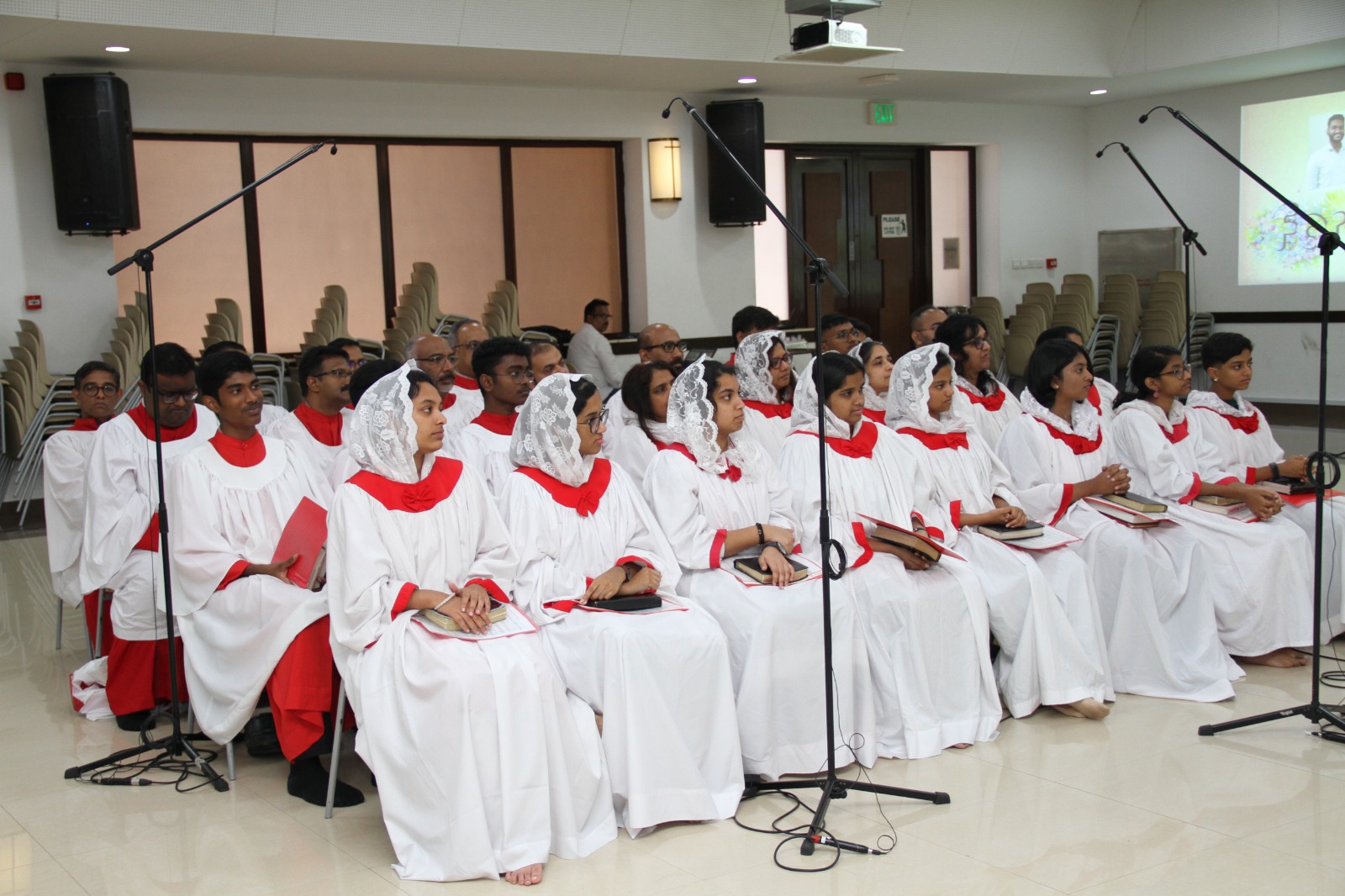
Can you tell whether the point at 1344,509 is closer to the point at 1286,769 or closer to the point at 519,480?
the point at 1286,769

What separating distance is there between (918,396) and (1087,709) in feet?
4.42

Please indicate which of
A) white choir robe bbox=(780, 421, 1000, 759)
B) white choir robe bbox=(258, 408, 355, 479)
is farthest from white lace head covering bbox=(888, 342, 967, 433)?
white choir robe bbox=(258, 408, 355, 479)

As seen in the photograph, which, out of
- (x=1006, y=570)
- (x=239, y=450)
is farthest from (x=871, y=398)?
(x=239, y=450)

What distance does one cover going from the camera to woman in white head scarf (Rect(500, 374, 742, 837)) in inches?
150

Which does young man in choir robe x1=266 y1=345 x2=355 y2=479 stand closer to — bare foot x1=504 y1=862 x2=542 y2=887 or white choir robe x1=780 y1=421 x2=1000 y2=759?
white choir robe x1=780 y1=421 x2=1000 y2=759

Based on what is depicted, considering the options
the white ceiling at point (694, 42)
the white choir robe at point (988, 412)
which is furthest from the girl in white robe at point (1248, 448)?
the white ceiling at point (694, 42)

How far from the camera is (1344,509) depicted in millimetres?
5562

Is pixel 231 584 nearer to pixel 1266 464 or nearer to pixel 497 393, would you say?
pixel 497 393

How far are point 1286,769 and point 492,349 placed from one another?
3.24 m

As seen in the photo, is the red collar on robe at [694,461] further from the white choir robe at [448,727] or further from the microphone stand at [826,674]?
the white choir robe at [448,727]

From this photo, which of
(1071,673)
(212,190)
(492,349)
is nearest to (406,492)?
(492,349)

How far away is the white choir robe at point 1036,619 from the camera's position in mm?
4637

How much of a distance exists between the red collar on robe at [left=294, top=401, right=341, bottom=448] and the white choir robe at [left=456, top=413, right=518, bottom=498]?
0.51 metres

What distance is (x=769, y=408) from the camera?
6145 millimetres
